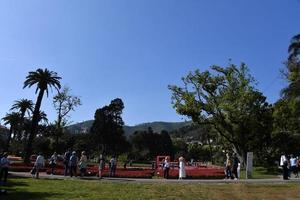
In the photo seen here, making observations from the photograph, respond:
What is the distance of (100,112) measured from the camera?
13362 cm

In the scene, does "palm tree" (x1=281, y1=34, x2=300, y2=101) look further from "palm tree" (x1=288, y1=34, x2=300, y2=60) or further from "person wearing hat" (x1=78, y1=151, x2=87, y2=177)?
"person wearing hat" (x1=78, y1=151, x2=87, y2=177)

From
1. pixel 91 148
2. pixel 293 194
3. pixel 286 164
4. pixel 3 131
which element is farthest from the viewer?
pixel 3 131

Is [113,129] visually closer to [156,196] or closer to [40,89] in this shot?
[40,89]

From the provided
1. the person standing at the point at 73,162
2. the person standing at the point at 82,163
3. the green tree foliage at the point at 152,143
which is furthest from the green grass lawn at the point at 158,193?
the green tree foliage at the point at 152,143

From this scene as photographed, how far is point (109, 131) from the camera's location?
436 feet

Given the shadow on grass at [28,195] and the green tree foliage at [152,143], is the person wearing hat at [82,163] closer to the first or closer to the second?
the shadow on grass at [28,195]

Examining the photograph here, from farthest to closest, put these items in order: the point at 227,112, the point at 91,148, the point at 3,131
Result: the point at 3,131 → the point at 91,148 → the point at 227,112

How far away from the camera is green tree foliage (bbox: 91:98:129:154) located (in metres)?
132

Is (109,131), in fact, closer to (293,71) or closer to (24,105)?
(24,105)

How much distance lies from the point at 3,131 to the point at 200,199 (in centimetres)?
14369

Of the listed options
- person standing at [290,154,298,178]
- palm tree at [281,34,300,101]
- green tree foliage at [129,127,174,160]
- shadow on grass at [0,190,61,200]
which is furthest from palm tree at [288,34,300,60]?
green tree foliage at [129,127,174,160]

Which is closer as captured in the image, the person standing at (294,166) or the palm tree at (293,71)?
the person standing at (294,166)

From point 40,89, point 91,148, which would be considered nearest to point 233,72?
point 40,89

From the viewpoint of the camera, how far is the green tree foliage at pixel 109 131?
132 meters
